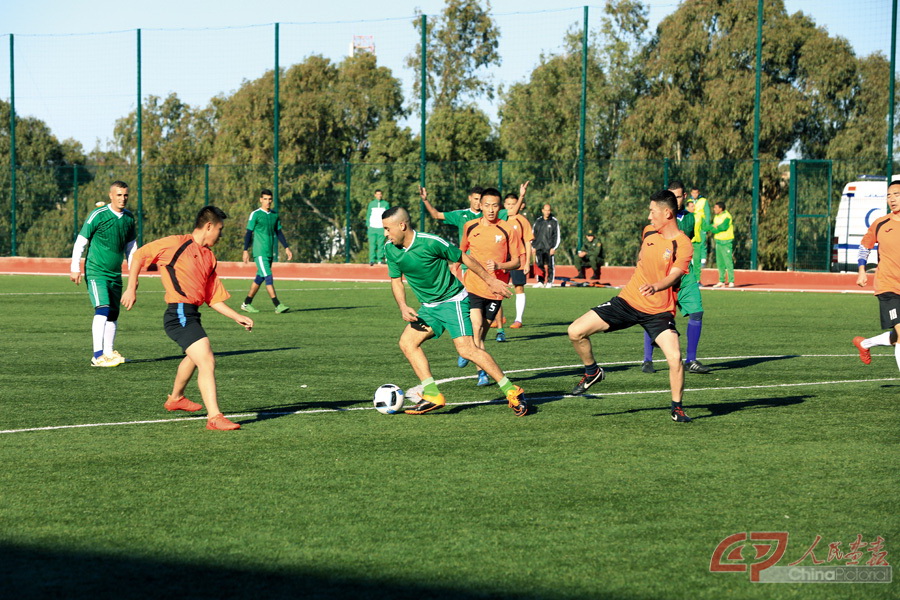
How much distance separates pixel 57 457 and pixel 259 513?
2138 millimetres

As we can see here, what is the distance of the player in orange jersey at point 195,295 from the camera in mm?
8234

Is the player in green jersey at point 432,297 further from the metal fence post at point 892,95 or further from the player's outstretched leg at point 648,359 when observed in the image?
Result: the metal fence post at point 892,95

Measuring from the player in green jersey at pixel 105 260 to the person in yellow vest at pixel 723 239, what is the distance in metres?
16.4

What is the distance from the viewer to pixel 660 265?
29.3 feet

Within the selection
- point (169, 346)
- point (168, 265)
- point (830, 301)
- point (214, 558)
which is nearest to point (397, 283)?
point (168, 265)

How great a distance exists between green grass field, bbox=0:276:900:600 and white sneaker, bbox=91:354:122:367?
8.6 inches

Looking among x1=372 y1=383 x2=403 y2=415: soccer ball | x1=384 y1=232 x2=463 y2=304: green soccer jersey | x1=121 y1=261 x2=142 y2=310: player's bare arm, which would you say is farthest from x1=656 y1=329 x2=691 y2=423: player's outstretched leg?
x1=121 y1=261 x2=142 y2=310: player's bare arm

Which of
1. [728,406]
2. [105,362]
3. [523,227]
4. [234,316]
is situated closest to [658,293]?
[728,406]

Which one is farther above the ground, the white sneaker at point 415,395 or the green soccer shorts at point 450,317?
the green soccer shorts at point 450,317

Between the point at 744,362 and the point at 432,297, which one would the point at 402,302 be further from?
the point at 744,362

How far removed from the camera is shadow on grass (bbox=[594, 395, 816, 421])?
29.7 ft

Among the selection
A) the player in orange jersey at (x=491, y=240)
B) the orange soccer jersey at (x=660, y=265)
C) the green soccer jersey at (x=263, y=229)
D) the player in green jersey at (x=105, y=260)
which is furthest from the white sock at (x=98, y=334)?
the green soccer jersey at (x=263, y=229)

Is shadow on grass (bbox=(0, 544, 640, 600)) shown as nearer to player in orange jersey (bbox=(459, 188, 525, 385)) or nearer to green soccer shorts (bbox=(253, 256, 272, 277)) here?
player in orange jersey (bbox=(459, 188, 525, 385))

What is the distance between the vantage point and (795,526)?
5629 millimetres
